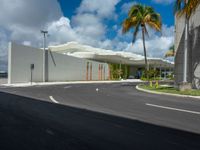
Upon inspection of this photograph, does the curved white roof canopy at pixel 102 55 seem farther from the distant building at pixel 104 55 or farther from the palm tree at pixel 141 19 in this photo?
the palm tree at pixel 141 19

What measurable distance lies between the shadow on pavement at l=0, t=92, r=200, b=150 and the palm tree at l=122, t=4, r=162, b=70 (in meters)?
22.8

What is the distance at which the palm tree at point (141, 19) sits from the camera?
30156mm

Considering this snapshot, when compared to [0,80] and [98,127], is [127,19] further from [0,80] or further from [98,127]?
[98,127]

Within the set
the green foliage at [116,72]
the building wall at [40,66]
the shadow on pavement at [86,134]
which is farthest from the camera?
the green foliage at [116,72]

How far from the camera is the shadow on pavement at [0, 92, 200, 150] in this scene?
551cm

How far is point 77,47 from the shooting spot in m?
69.3

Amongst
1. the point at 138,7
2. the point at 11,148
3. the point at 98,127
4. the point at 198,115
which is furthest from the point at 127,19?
the point at 11,148

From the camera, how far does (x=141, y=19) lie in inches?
1186

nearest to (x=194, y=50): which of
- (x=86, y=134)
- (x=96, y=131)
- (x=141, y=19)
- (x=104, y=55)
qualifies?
(x=141, y=19)

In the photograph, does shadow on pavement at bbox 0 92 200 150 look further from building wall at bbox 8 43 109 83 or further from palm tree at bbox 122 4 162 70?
building wall at bbox 8 43 109 83

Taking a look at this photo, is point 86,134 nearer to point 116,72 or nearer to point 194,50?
point 194,50

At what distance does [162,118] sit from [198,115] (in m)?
1.69

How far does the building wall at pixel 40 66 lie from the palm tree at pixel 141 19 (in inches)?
530

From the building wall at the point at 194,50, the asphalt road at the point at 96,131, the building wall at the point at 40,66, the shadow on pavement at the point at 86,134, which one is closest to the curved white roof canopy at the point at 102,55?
the building wall at the point at 40,66
